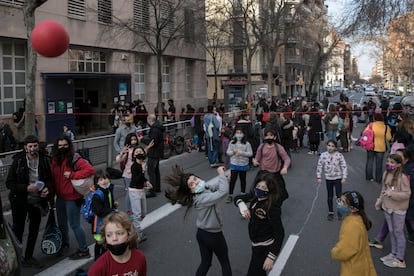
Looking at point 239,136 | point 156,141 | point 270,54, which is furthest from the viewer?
point 270,54

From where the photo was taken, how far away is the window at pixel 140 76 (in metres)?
25.7

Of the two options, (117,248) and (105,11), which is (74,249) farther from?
(105,11)

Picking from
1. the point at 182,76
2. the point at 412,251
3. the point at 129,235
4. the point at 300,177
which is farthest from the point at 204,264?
the point at 182,76

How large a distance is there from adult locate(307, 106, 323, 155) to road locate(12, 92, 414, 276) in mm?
4469

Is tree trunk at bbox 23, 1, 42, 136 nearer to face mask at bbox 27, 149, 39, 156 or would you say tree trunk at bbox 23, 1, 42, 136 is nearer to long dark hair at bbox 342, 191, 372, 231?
face mask at bbox 27, 149, 39, 156

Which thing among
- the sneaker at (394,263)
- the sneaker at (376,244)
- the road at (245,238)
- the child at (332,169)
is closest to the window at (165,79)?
the road at (245,238)

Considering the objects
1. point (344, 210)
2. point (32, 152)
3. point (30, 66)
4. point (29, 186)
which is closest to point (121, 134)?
point (30, 66)

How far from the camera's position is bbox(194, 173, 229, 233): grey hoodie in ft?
14.8

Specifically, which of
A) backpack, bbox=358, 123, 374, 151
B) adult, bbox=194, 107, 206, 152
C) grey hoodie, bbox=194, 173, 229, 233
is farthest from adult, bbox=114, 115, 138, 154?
grey hoodie, bbox=194, 173, 229, 233

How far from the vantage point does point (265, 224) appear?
4.32m

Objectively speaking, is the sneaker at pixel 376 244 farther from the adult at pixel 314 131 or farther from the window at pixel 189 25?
the window at pixel 189 25

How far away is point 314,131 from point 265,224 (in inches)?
446

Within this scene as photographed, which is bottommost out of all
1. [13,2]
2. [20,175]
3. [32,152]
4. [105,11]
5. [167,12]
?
[20,175]

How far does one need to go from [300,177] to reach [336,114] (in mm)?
4724
